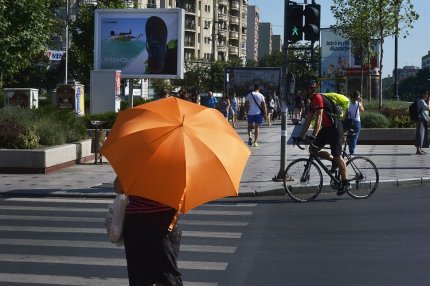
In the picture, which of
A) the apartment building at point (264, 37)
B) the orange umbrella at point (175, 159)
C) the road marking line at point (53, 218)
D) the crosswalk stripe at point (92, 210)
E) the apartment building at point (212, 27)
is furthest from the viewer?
the apartment building at point (264, 37)

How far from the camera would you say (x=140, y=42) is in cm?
3088

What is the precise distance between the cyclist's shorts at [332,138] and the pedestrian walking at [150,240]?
8070mm

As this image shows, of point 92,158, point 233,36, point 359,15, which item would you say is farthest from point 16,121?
point 233,36

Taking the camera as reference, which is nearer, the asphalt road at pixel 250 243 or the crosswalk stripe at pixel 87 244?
the asphalt road at pixel 250 243

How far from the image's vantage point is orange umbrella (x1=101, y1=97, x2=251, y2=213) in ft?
14.3

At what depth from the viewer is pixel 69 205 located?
1232 centimetres

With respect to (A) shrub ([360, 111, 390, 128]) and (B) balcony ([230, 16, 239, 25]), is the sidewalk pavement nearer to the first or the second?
(A) shrub ([360, 111, 390, 128])

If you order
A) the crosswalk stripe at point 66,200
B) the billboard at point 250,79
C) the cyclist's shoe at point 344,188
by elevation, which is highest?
the billboard at point 250,79

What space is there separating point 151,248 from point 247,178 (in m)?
10.8

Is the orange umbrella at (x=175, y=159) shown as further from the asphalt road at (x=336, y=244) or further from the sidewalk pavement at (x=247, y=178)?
the sidewalk pavement at (x=247, y=178)

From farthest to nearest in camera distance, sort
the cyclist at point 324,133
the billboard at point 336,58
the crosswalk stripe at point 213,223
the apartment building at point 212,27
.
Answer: the apartment building at point 212,27
the billboard at point 336,58
the cyclist at point 324,133
the crosswalk stripe at point 213,223

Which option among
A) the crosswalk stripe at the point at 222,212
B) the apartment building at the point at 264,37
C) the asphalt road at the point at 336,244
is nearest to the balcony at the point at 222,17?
the apartment building at the point at 264,37

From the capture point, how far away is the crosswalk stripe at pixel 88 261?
7776 mm

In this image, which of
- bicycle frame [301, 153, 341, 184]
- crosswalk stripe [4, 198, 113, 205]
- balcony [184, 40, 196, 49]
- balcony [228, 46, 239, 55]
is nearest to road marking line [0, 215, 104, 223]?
crosswalk stripe [4, 198, 113, 205]
